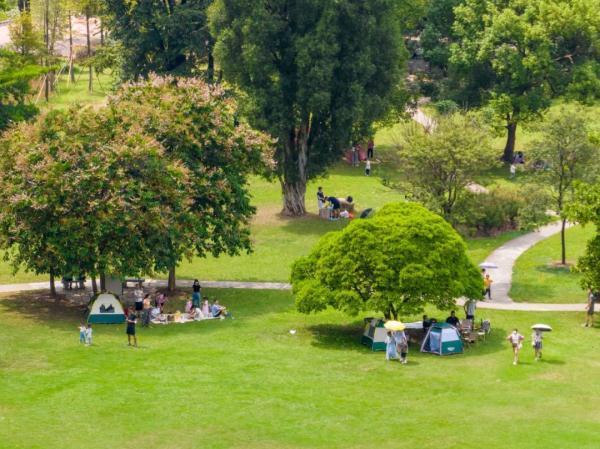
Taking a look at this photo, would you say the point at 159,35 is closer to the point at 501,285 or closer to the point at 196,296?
the point at 196,296

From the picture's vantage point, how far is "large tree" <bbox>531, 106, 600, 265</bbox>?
6956 centimetres

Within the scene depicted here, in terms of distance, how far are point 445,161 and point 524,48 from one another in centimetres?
2424

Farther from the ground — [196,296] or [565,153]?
[565,153]

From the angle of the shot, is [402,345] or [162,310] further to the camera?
[162,310]

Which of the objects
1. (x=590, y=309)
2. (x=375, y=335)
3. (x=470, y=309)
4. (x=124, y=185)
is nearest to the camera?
(x=375, y=335)

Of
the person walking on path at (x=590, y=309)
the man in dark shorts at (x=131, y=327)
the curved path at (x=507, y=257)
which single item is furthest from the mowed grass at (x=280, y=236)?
the person walking on path at (x=590, y=309)

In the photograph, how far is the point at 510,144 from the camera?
9769 centimetres

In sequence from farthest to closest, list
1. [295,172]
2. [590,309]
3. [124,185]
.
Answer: [295,172] → [590,309] → [124,185]

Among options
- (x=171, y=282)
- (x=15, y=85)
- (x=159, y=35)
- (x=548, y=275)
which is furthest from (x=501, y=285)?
(x=159, y=35)

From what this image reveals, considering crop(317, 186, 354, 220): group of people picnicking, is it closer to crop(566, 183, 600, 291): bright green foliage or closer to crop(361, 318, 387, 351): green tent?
crop(566, 183, 600, 291): bright green foliage

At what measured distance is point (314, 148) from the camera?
83312 mm

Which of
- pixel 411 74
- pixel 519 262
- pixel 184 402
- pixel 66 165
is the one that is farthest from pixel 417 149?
pixel 411 74

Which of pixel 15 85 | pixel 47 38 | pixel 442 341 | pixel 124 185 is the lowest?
pixel 442 341

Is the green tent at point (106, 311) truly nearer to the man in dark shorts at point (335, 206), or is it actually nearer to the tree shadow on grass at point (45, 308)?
the tree shadow on grass at point (45, 308)
